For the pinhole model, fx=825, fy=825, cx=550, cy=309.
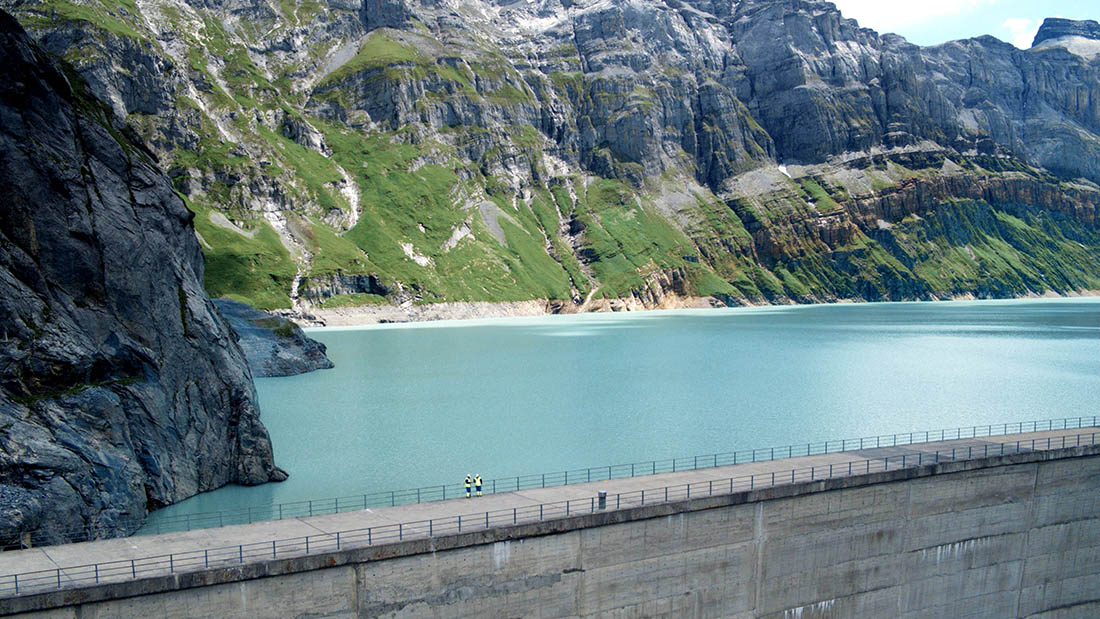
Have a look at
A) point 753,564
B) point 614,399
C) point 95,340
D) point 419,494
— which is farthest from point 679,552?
point 614,399

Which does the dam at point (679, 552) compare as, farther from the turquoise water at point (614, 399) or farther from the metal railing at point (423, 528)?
the turquoise water at point (614, 399)

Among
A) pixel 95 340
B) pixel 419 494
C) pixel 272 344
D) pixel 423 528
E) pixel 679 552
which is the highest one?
pixel 95 340

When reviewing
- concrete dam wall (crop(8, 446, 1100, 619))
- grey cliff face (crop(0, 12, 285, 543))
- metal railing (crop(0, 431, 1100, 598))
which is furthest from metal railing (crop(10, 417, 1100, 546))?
concrete dam wall (crop(8, 446, 1100, 619))

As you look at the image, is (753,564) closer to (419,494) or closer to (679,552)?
(679,552)

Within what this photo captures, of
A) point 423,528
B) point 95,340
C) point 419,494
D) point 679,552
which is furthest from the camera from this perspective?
point 419,494

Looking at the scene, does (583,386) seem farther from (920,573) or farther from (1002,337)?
(1002,337)

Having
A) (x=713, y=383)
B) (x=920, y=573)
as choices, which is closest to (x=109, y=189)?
(x=920, y=573)

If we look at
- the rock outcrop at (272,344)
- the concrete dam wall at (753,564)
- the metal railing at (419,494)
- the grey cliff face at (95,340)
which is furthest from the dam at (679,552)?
the rock outcrop at (272,344)

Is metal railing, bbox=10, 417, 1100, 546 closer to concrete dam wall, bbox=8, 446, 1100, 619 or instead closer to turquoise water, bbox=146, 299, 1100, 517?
turquoise water, bbox=146, 299, 1100, 517
